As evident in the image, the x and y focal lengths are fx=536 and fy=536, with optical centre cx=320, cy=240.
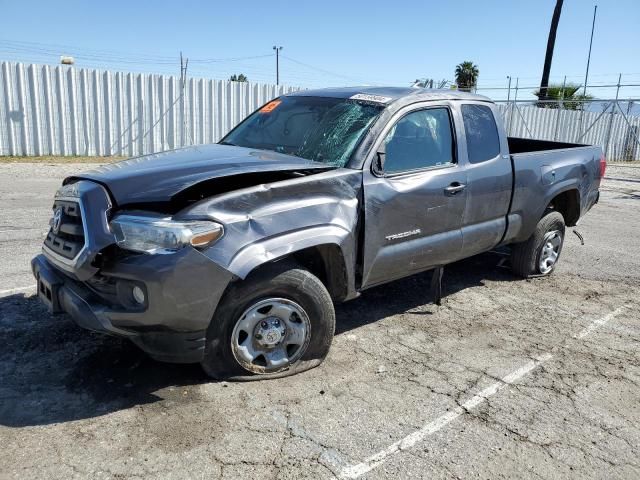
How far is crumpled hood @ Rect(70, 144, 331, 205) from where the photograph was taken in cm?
315

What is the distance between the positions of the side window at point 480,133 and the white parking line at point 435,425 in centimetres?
180

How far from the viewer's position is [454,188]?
Result: 14.7 ft

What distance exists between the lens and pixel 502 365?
3957 mm

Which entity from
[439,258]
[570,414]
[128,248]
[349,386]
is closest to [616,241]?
[439,258]

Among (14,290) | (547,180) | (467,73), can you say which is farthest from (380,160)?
(467,73)

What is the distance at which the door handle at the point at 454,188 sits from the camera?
4.42 metres

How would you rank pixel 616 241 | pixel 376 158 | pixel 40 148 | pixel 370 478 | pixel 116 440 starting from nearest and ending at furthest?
pixel 370 478
pixel 116 440
pixel 376 158
pixel 616 241
pixel 40 148

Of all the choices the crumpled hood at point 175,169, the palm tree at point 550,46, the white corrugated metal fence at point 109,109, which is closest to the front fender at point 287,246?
the crumpled hood at point 175,169

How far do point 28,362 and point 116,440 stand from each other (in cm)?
118

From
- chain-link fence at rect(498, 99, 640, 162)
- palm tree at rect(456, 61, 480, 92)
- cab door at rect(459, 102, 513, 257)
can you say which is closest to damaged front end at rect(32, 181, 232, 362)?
cab door at rect(459, 102, 513, 257)

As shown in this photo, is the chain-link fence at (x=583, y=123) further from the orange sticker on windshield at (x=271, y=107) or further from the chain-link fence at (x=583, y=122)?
the orange sticker on windshield at (x=271, y=107)

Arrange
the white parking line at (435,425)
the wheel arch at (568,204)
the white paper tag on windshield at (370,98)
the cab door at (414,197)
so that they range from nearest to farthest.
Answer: the white parking line at (435,425) < the cab door at (414,197) < the white paper tag on windshield at (370,98) < the wheel arch at (568,204)

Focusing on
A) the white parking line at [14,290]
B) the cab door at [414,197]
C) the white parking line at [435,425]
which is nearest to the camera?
the white parking line at [435,425]

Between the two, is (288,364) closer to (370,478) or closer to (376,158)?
(370,478)
